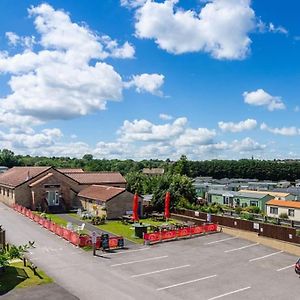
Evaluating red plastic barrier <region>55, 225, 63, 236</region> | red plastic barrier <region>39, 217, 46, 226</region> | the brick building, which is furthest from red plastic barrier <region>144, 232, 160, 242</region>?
the brick building

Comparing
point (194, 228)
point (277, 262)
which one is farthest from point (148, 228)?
point (277, 262)

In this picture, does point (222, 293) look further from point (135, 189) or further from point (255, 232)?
point (135, 189)

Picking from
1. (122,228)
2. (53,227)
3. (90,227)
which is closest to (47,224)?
(53,227)

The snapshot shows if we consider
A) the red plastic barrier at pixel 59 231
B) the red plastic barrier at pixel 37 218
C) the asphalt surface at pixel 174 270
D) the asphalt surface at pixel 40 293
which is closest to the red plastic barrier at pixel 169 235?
the asphalt surface at pixel 174 270

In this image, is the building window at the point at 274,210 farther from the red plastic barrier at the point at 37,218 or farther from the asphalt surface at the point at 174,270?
the red plastic barrier at the point at 37,218

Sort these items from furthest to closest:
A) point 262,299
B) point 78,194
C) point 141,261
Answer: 1. point 78,194
2. point 141,261
3. point 262,299

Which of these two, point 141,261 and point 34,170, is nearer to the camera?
point 141,261
